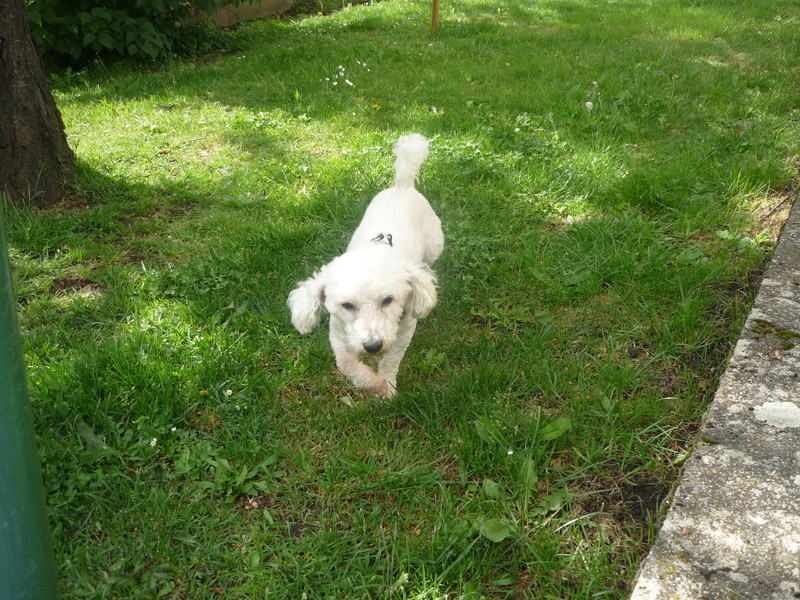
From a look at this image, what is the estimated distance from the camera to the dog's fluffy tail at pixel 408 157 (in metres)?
3.31

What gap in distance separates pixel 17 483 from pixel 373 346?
1.20 meters

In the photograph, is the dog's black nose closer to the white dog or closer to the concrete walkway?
the white dog

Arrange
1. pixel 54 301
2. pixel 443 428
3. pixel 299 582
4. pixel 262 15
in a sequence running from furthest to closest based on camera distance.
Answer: pixel 262 15
pixel 54 301
pixel 443 428
pixel 299 582

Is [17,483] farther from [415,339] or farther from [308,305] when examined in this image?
[415,339]

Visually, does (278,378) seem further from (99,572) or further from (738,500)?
(738,500)

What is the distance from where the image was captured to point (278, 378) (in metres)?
2.67

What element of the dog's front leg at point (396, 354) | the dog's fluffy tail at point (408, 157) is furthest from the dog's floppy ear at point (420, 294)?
the dog's fluffy tail at point (408, 157)

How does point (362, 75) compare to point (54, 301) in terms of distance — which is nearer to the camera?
point (54, 301)

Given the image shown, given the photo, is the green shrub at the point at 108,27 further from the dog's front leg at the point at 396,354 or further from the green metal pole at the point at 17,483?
the green metal pole at the point at 17,483

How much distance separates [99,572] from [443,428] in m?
1.19

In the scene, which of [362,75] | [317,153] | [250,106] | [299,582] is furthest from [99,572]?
[362,75]

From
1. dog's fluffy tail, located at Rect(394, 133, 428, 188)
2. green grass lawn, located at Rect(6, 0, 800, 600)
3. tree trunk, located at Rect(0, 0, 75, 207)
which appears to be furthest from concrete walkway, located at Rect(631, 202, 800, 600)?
tree trunk, located at Rect(0, 0, 75, 207)

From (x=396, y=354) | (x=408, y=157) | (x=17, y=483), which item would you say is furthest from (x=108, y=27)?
(x=17, y=483)

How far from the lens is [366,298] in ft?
8.02
